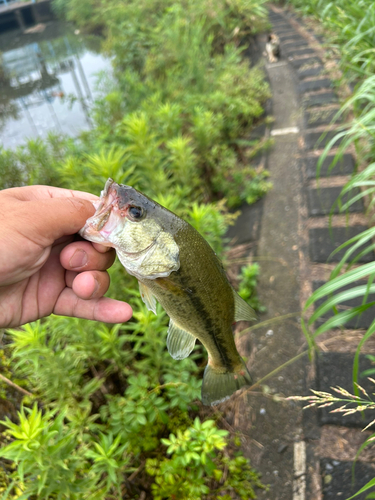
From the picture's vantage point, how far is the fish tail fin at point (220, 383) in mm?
1771

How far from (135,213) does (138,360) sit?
1.75 m

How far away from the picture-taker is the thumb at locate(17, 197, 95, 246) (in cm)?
155

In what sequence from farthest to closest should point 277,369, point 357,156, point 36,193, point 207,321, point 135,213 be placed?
point 357,156
point 277,369
point 36,193
point 207,321
point 135,213

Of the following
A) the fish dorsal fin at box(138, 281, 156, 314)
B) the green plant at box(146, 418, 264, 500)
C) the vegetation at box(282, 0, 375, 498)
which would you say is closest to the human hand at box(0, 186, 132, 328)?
the fish dorsal fin at box(138, 281, 156, 314)

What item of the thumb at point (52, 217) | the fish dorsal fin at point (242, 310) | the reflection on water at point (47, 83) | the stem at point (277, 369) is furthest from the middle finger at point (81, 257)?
the reflection on water at point (47, 83)

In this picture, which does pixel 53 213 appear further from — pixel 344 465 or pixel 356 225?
pixel 356 225

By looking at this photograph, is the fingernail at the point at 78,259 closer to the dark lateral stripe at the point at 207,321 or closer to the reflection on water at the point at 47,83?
the dark lateral stripe at the point at 207,321

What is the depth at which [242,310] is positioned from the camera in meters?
1.74

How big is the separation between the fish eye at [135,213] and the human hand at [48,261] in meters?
0.27

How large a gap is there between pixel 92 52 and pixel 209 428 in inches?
578

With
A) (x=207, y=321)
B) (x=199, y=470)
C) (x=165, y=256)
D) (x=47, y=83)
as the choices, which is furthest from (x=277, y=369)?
(x=47, y=83)

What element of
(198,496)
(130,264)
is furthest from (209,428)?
(130,264)

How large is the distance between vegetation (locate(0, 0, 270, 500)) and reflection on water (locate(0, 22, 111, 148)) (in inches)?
Result: 91.8

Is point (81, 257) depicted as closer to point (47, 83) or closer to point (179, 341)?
point (179, 341)
